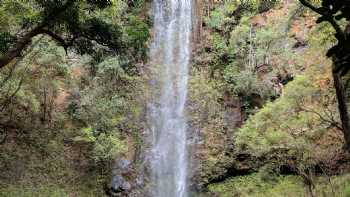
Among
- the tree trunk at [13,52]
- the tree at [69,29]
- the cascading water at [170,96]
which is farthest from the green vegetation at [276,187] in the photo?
the tree trunk at [13,52]

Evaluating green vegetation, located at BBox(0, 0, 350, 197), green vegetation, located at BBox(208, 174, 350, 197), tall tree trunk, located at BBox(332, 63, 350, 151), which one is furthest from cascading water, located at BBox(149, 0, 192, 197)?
tall tree trunk, located at BBox(332, 63, 350, 151)

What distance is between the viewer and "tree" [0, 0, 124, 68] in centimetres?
828

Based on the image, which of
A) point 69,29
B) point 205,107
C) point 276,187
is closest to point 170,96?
point 205,107

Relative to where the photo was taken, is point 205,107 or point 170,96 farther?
point 170,96

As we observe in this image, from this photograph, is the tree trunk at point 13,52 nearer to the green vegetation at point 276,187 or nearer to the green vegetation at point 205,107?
the green vegetation at point 205,107

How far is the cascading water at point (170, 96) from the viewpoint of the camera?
18.7 metres

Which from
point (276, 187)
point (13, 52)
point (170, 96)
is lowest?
point (276, 187)

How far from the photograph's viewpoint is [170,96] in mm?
21297

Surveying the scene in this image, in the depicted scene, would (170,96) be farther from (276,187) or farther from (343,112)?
(343,112)

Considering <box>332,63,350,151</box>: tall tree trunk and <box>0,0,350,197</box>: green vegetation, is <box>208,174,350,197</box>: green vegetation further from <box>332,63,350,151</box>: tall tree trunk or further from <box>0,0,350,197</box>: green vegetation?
<box>332,63,350,151</box>: tall tree trunk

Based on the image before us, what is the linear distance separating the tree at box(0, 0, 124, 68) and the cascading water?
33.7ft

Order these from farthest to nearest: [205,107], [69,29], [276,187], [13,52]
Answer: [205,107], [276,187], [69,29], [13,52]

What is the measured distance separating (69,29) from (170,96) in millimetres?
12774

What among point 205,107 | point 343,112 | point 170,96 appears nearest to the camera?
point 343,112
